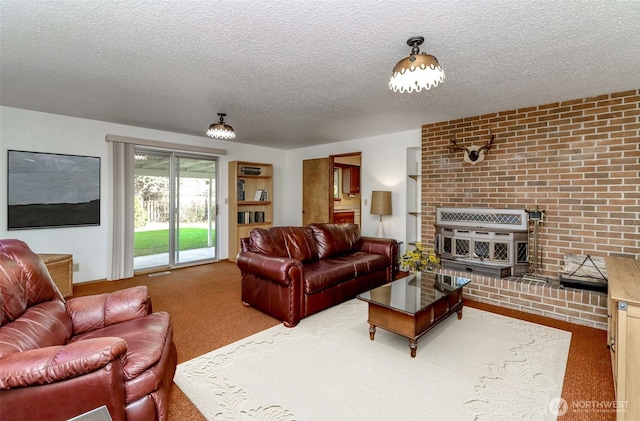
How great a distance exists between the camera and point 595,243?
318 centimetres

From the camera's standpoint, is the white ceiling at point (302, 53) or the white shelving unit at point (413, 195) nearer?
the white ceiling at point (302, 53)

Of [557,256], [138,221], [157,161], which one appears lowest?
[557,256]

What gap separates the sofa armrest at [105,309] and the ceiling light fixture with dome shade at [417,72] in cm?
220

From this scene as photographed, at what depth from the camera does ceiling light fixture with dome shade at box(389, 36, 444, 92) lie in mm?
1851

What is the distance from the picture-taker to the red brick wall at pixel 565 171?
3.02 meters

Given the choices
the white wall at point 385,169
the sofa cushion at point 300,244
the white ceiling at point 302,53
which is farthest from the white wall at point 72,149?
the white wall at point 385,169

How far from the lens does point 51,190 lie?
13.0ft

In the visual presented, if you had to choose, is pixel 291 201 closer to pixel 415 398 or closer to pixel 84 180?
pixel 84 180

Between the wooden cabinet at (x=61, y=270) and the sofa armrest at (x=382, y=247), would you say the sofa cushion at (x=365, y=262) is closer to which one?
the sofa armrest at (x=382, y=247)

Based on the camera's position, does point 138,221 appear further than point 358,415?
Yes

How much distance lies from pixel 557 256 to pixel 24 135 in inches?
259

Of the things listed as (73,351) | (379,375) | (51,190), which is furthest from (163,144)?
(379,375)

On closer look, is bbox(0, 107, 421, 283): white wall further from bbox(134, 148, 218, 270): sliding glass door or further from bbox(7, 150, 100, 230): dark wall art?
bbox(134, 148, 218, 270): sliding glass door

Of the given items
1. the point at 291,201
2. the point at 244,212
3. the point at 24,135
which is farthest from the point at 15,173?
the point at 291,201
